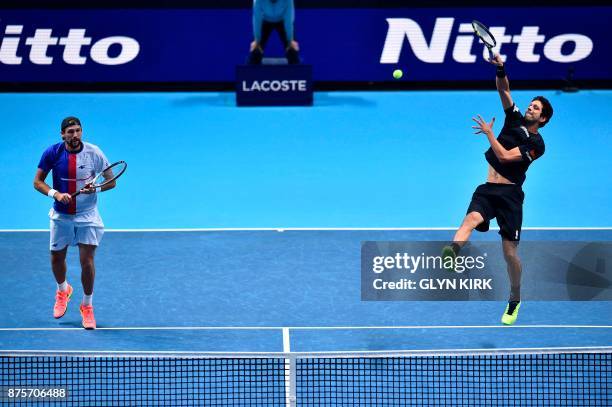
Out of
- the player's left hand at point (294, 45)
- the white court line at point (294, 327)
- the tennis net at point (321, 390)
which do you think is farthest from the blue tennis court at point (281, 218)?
the player's left hand at point (294, 45)

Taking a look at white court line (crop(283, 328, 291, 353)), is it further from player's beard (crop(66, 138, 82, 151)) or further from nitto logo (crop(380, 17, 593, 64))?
nitto logo (crop(380, 17, 593, 64))

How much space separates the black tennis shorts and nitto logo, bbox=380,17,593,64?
10.3 metres

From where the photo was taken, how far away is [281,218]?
14195 millimetres

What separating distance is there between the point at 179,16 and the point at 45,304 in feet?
33.9

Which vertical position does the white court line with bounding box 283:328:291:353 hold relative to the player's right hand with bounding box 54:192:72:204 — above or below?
below

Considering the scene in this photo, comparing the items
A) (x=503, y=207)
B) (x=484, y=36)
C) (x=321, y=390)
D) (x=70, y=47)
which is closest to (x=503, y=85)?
(x=484, y=36)

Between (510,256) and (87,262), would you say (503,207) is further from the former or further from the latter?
(87,262)

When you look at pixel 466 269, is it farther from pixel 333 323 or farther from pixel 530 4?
pixel 530 4

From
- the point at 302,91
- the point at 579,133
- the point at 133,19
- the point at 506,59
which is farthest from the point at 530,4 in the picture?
the point at 133,19

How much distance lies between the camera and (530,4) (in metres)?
20.0

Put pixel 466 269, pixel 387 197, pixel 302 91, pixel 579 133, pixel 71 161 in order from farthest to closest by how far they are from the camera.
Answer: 1. pixel 302 91
2. pixel 579 133
3. pixel 387 197
4. pixel 466 269
5. pixel 71 161

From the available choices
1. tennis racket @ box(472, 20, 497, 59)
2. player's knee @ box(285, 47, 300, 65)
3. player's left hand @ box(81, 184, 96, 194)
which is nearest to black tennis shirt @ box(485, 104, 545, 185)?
tennis racket @ box(472, 20, 497, 59)

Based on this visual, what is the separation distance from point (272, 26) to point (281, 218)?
19.7 feet

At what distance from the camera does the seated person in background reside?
19.0 meters
